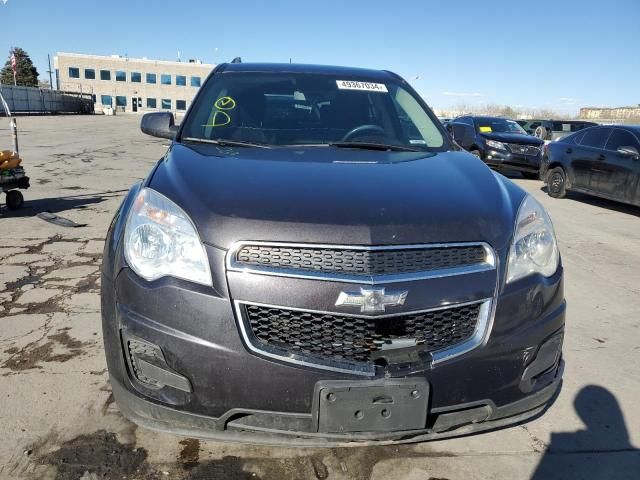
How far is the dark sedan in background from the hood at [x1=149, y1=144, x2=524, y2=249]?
761 cm

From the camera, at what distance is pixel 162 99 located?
8400 centimetres

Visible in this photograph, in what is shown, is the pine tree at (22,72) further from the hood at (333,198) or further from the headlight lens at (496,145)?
the hood at (333,198)

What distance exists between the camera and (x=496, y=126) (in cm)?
1459

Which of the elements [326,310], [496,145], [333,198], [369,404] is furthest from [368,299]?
[496,145]

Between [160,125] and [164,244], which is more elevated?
[160,125]

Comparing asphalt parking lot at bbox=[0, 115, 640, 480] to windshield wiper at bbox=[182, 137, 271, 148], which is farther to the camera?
windshield wiper at bbox=[182, 137, 271, 148]

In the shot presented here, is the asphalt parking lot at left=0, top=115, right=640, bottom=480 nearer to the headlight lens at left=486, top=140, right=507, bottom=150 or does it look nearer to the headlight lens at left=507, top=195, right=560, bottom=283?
the headlight lens at left=507, top=195, right=560, bottom=283

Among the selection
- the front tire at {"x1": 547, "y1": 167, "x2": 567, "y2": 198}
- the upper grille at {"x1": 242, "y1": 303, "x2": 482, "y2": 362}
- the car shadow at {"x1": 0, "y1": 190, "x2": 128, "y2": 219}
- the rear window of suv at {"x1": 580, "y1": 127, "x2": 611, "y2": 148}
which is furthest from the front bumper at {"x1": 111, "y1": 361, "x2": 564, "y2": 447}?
the front tire at {"x1": 547, "y1": 167, "x2": 567, "y2": 198}

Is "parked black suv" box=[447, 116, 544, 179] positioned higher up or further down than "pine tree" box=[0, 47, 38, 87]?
further down

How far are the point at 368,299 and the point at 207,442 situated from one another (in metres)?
1.21

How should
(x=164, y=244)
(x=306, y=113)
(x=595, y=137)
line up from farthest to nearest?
(x=595, y=137) → (x=306, y=113) → (x=164, y=244)

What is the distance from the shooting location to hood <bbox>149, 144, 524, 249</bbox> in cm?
187

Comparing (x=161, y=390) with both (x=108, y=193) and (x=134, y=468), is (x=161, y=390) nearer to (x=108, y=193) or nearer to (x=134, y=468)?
(x=134, y=468)

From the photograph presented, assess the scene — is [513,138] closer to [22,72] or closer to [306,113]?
[306,113]
